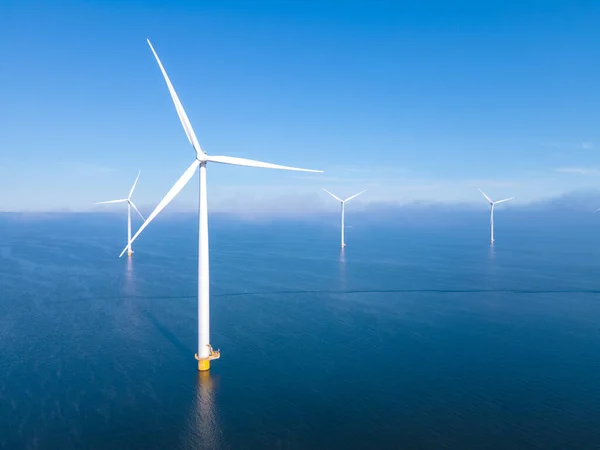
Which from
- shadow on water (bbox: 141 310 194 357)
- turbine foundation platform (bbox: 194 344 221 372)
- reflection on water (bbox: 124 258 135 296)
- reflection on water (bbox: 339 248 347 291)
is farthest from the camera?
reflection on water (bbox: 339 248 347 291)

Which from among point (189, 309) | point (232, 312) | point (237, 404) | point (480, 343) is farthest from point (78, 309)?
point (480, 343)

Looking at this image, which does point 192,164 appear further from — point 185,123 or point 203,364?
point 203,364

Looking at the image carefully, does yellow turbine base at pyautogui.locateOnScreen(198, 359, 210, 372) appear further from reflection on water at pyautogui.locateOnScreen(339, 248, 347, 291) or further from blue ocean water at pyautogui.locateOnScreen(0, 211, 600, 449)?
reflection on water at pyautogui.locateOnScreen(339, 248, 347, 291)

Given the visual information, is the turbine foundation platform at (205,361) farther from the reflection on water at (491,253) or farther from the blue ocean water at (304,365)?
the reflection on water at (491,253)

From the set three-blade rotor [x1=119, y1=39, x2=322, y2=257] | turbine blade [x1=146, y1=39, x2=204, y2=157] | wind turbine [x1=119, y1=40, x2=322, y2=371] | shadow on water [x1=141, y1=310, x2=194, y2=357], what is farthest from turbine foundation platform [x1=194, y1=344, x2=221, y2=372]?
turbine blade [x1=146, y1=39, x2=204, y2=157]

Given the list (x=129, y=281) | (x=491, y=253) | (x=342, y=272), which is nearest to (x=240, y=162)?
(x=129, y=281)

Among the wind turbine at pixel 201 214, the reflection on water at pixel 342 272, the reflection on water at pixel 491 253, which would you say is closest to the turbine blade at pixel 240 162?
the wind turbine at pixel 201 214
